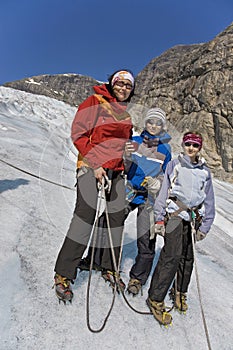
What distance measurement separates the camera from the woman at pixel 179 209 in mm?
2826

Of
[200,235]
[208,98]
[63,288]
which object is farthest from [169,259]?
[208,98]

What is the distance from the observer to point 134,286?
10.1 ft

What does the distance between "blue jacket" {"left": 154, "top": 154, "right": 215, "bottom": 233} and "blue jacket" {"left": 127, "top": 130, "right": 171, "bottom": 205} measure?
1.02 feet

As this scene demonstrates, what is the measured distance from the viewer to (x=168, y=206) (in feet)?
9.49

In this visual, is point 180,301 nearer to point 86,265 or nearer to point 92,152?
point 86,265

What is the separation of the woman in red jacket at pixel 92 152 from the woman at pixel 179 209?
60 centimetres

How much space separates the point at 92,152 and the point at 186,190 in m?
1.03

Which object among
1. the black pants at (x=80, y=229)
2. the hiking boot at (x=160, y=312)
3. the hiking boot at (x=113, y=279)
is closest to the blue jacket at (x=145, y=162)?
the black pants at (x=80, y=229)

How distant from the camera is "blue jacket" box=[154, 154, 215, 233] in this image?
9.34 feet

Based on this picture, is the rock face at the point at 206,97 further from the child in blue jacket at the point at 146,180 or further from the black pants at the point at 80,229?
the black pants at the point at 80,229

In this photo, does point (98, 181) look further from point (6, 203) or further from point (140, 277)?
point (6, 203)

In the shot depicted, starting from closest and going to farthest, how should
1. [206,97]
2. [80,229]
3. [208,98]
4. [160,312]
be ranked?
1. [80,229]
2. [160,312]
3. [208,98]
4. [206,97]

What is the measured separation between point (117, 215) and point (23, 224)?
1502 millimetres

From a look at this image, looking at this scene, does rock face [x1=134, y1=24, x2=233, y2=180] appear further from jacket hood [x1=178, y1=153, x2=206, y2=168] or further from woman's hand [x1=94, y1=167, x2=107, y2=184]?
woman's hand [x1=94, y1=167, x2=107, y2=184]
